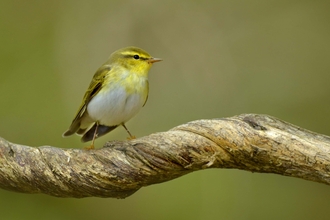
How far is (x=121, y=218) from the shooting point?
3.58 meters

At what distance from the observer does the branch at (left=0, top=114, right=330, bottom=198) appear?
203cm

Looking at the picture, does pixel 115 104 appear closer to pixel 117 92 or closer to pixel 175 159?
pixel 117 92

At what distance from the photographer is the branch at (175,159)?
203cm

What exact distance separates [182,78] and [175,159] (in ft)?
7.67

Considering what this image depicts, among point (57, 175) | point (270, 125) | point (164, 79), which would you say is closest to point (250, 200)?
point (164, 79)

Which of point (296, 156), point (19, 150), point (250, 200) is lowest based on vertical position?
point (250, 200)

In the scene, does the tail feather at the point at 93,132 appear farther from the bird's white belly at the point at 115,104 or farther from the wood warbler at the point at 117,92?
the bird's white belly at the point at 115,104

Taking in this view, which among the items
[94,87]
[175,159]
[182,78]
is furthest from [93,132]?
[182,78]

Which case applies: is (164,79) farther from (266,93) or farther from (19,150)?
(19,150)

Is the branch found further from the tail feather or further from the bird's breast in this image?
the tail feather

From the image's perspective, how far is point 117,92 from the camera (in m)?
2.88

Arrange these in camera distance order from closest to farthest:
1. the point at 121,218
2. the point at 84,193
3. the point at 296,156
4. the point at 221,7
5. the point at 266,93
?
the point at 296,156 < the point at 84,193 < the point at 121,218 < the point at 266,93 < the point at 221,7

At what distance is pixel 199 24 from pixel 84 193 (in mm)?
Result: 2624

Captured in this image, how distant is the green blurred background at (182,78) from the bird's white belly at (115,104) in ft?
2.99
